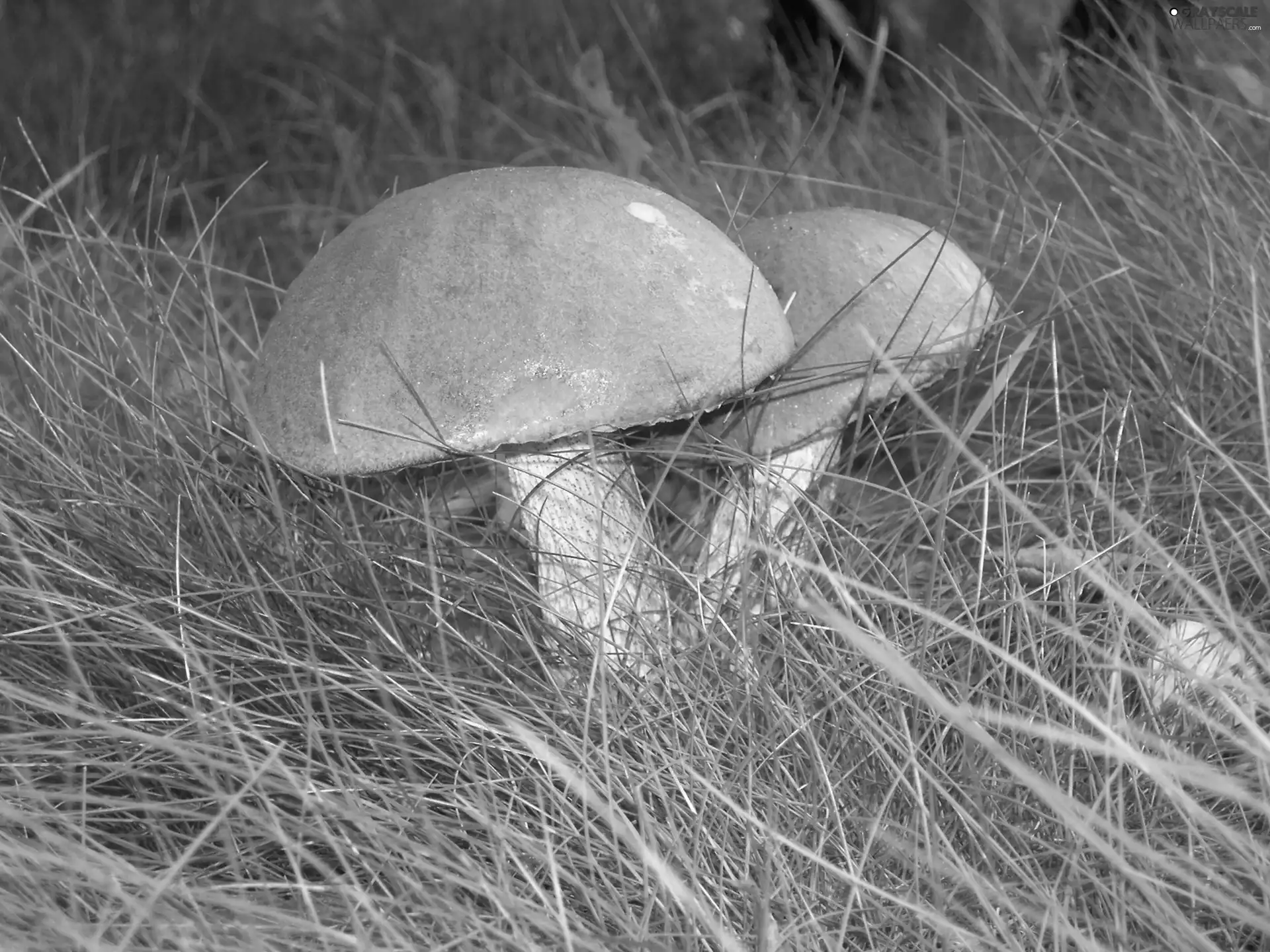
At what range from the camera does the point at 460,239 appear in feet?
3.43

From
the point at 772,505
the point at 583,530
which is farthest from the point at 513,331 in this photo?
the point at 772,505

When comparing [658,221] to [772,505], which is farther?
[772,505]

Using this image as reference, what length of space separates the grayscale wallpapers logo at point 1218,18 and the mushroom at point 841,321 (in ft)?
3.84

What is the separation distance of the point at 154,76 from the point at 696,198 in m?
2.25

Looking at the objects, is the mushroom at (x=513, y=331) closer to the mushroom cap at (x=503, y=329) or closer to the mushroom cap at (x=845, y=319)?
the mushroom cap at (x=503, y=329)

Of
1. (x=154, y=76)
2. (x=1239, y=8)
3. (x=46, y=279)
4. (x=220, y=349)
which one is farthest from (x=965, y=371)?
(x=154, y=76)

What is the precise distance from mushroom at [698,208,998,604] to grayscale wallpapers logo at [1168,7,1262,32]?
1.17m

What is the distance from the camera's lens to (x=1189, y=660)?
1060mm

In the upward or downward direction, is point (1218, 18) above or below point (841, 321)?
above

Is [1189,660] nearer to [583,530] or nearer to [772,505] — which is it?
[772,505]

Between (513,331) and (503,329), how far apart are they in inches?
0.4

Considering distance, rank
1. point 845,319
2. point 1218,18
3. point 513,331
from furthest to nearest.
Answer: point 1218,18 < point 845,319 < point 513,331

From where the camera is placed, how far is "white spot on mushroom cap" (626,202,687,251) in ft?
3.55

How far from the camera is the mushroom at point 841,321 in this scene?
1283 millimetres
